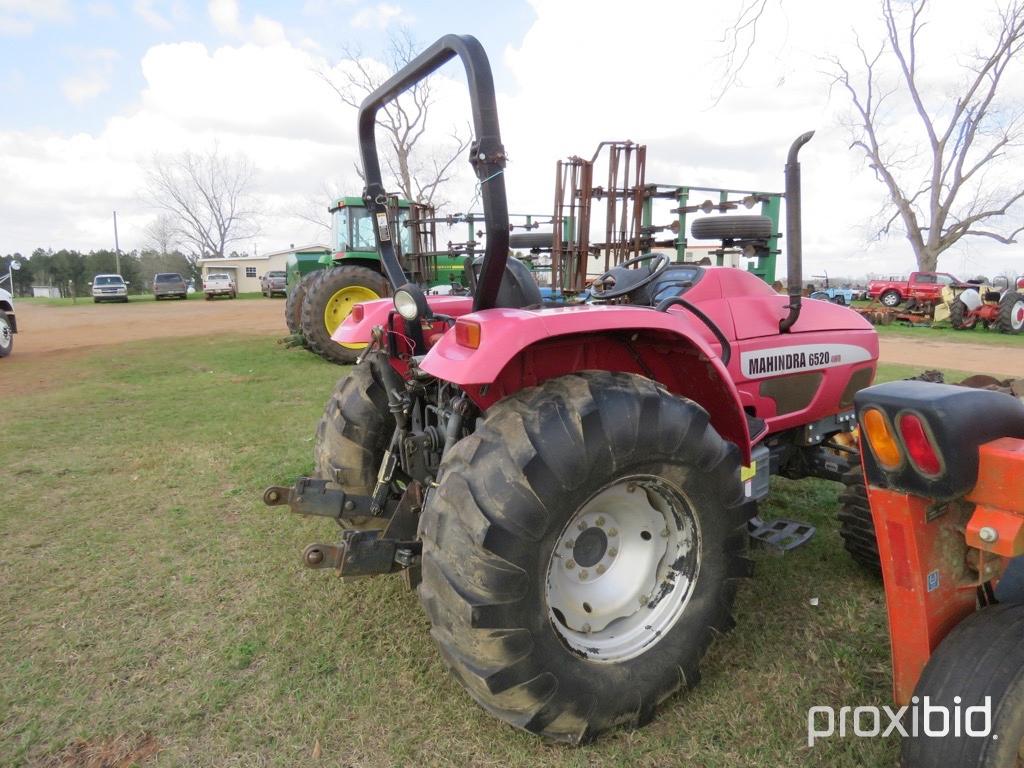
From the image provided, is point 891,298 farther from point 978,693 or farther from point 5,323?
point 5,323

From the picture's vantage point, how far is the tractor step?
273 centimetres

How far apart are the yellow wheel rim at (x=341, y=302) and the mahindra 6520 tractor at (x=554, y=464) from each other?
6.71 metres

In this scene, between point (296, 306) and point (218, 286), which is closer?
point (296, 306)

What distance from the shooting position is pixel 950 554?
149 cm

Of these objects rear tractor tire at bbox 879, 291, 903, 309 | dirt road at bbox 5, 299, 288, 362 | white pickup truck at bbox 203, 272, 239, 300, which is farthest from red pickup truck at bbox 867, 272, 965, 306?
white pickup truck at bbox 203, 272, 239, 300

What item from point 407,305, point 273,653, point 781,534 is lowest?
point 273,653

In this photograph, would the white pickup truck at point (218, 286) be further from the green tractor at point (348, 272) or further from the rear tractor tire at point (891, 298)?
the rear tractor tire at point (891, 298)

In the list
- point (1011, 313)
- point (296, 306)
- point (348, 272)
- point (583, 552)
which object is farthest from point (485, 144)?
point (1011, 313)

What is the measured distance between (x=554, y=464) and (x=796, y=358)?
5.87ft

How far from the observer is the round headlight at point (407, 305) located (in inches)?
87.7

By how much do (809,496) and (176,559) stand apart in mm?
3606

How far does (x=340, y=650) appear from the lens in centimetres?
238

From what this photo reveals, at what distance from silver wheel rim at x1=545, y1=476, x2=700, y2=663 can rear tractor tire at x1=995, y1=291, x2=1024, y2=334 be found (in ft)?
55.7

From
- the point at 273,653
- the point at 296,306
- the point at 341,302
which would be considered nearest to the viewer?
the point at 273,653
